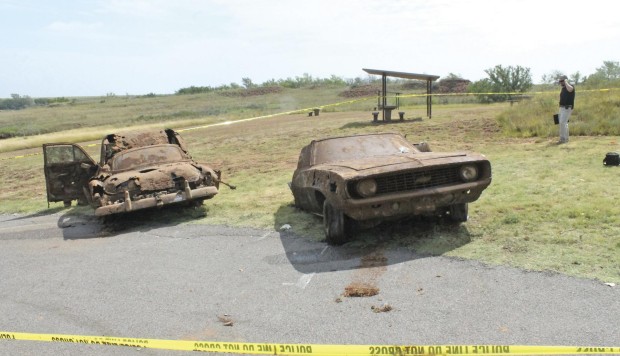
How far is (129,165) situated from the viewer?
31.9 ft

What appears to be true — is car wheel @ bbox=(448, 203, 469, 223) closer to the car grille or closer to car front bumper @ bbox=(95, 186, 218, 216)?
the car grille

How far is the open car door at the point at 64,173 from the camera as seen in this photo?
33.4 feet

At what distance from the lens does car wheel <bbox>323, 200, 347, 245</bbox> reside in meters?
6.34

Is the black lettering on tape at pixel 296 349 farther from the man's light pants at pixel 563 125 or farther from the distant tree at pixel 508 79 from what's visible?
the distant tree at pixel 508 79

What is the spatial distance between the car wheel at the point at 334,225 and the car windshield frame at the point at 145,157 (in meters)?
4.56

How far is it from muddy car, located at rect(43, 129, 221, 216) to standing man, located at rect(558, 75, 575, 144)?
8.79 metres

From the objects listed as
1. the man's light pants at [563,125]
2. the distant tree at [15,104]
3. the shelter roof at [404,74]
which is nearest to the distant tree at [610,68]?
the shelter roof at [404,74]

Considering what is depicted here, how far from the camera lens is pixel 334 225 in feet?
20.9

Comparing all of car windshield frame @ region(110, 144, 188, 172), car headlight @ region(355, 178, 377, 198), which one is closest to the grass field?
car headlight @ region(355, 178, 377, 198)

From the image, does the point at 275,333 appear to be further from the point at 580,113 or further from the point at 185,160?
the point at 580,113

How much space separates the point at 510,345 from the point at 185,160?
25.2 feet

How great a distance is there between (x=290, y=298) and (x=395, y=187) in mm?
1810

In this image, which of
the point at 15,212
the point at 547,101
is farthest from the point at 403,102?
the point at 15,212

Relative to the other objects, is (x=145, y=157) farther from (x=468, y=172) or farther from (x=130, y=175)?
(x=468, y=172)
